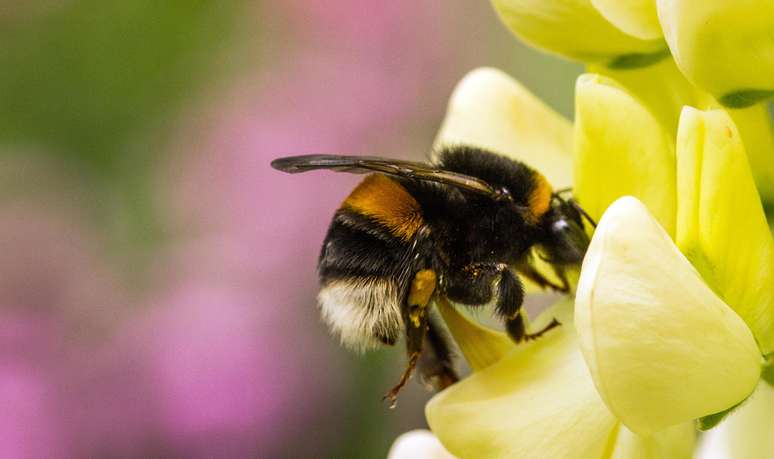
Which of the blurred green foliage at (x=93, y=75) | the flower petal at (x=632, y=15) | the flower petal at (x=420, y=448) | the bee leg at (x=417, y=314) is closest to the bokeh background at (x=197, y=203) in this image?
the blurred green foliage at (x=93, y=75)

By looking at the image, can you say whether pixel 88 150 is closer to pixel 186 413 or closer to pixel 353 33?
pixel 353 33

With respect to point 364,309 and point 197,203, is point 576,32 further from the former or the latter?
point 197,203

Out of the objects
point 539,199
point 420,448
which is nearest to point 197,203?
point 420,448

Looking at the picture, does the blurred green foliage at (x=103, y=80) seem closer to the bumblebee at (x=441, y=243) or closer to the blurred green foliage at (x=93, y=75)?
the blurred green foliage at (x=93, y=75)

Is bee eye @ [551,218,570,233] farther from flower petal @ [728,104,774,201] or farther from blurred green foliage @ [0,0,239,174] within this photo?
blurred green foliage @ [0,0,239,174]

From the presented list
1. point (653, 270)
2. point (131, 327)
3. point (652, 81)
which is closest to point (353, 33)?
point (131, 327)
